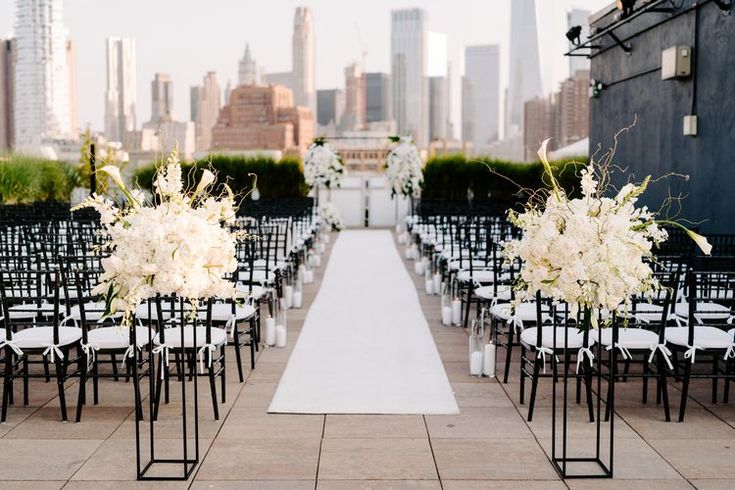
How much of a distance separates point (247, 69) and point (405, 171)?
16477cm

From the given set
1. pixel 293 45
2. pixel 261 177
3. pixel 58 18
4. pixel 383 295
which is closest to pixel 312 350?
pixel 383 295

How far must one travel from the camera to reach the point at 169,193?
153 inches

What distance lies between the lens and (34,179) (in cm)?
1653

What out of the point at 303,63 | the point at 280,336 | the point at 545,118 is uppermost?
the point at 303,63

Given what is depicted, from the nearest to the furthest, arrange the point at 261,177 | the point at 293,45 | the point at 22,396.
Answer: the point at 22,396 < the point at 261,177 < the point at 293,45

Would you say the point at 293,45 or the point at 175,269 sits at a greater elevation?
the point at 293,45

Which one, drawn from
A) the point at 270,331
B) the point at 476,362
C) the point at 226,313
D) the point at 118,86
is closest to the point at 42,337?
the point at 226,313

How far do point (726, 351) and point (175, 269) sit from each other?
331cm

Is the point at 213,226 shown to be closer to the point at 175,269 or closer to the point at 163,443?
the point at 175,269

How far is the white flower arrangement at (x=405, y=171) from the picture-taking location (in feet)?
61.2

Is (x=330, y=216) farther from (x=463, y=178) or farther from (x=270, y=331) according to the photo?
(x=270, y=331)

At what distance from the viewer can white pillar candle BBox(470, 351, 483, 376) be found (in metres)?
6.10

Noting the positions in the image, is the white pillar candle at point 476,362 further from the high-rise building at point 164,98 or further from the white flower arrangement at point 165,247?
the high-rise building at point 164,98

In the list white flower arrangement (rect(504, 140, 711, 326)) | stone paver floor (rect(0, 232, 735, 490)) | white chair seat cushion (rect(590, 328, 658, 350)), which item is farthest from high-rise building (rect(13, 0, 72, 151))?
white flower arrangement (rect(504, 140, 711, 326))
